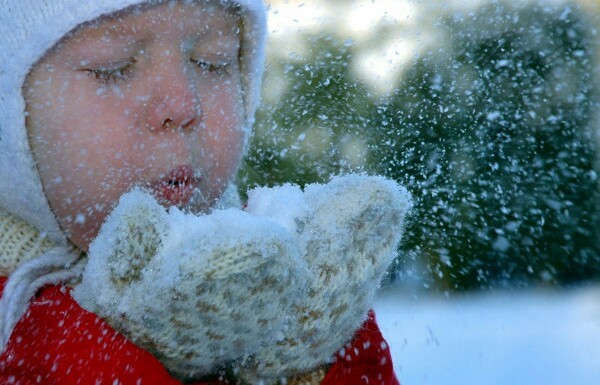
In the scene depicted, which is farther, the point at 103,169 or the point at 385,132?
the point at 385,132

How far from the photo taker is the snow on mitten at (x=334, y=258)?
875mm

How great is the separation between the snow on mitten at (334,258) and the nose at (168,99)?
197 mm

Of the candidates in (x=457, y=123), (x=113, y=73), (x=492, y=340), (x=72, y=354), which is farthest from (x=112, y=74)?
(x=457, y=123)

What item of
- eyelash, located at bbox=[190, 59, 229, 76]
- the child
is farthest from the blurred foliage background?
the child

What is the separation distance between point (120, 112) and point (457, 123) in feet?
9.23

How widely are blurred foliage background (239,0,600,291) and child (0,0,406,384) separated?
1597mm

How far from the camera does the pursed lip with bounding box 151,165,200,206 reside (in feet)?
3.40

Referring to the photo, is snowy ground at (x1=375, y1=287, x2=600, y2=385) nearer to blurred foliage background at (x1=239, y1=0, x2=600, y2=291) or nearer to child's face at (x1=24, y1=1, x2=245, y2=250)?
blurred foliage background at (x1=239, y1=0, x2=600, y2=291)

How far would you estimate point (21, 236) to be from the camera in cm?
110

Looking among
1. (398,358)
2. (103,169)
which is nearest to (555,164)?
(398,358)

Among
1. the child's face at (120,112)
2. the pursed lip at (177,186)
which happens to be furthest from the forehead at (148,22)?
the pursed lip at (177,186)

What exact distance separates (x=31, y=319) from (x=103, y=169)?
0.22m

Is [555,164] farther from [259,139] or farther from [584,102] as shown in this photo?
→ [259,139]

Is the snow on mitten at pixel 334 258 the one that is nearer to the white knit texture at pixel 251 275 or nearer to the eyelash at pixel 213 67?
the white knit texture at pixel 251 275
